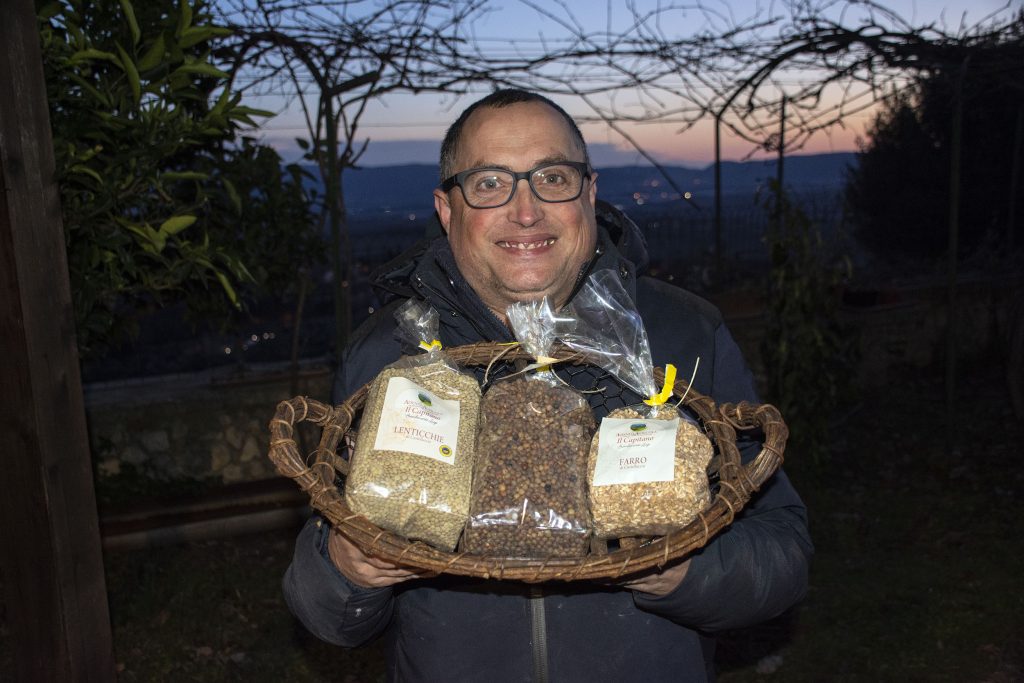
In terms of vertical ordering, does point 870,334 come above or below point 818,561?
above

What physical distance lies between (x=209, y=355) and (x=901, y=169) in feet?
32.2

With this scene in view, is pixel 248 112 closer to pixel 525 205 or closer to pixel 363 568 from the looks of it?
pixel 525 205

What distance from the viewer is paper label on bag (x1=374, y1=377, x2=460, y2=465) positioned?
153 centimetres

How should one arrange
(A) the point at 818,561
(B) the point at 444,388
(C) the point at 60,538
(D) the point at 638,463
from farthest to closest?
(A) the point at 818,561, (C) the point at 60,538, (B) the point at 444,388, (D) the point at 638,463

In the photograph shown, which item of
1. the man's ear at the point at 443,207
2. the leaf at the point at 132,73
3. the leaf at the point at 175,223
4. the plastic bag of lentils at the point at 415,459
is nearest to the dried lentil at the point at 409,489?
the plastic bag of lentils at the point at 415,459

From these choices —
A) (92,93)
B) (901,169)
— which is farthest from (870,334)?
(92,93)

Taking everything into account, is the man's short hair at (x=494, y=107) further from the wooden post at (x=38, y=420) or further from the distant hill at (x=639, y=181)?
the distant hill at (x=639, y=181)

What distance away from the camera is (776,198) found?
5.74m

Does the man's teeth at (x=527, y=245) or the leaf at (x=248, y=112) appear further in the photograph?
the leaf at (x=248, y=112)

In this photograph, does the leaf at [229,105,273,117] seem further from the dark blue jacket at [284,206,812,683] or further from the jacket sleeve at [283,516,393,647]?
the jacket sleeve at [283,516,393,647]

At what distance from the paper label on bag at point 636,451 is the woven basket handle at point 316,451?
481 millimetres

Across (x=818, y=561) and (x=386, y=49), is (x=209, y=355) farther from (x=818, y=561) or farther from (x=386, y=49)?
(x=818, y=561)

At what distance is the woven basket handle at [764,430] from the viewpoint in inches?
59.6

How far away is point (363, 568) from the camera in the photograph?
1.54 m
